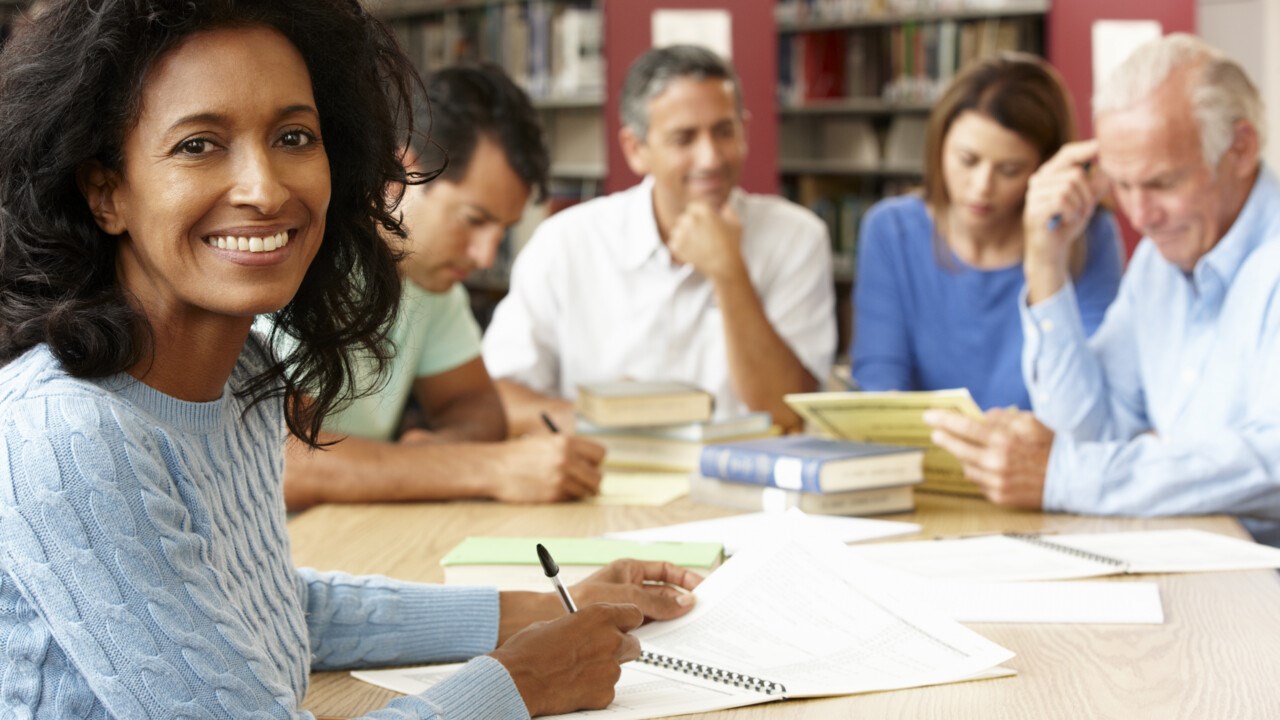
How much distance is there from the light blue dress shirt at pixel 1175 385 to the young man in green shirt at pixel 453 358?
2.38 feet

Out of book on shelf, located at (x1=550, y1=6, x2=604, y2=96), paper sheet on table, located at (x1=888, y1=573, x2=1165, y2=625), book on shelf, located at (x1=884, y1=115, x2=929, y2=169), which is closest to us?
paper sheet on table, located at (x1=888, y1=573, x2=1165, y2=625)

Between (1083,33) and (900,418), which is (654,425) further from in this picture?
(1083,33)

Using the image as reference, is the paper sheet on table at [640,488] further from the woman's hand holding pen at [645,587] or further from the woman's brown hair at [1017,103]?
the woman's brown hair at [1017,103]

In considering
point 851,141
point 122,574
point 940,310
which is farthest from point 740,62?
point 122,574

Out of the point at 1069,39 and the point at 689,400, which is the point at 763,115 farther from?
the point at 689,400

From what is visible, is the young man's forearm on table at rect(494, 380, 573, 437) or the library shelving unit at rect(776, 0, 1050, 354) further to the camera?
the library shelving unit at rect(776, 0, 1050, 354)

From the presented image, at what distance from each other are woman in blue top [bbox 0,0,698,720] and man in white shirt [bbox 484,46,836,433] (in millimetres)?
1634

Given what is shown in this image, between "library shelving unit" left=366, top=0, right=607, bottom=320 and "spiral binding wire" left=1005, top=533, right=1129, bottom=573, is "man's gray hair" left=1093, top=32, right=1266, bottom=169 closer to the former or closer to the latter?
"spiral binding wire" left=1005, top=533, right=1129, bottom=573

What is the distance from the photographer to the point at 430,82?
7.69 feet

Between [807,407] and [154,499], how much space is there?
47.1 inches

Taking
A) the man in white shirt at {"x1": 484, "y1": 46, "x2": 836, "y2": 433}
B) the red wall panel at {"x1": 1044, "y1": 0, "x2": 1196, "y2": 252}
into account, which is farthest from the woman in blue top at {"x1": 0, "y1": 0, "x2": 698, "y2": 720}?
the red wall panel at {"x1": 1044, "y1": 0, "x2": 1196, "y2": 252}

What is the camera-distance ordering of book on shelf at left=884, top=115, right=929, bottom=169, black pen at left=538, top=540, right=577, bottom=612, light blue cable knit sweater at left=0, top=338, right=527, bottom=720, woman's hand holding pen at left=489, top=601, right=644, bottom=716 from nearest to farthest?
light blue cable knit sweater at left=0, top=338, right=527, bottom=720 → woman's hand holding pen at left=489, top=601, right=644, bottom=716 → black pen at left=538, top=540, right=577, bottom=612 → book on shelf at left=884, top=115, right=929, bottom=169

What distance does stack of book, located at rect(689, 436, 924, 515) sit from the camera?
1.66 metres

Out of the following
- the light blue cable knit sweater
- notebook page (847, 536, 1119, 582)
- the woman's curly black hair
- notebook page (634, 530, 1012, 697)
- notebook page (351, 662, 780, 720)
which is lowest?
notebook page (847, 536, 1119, 582)
